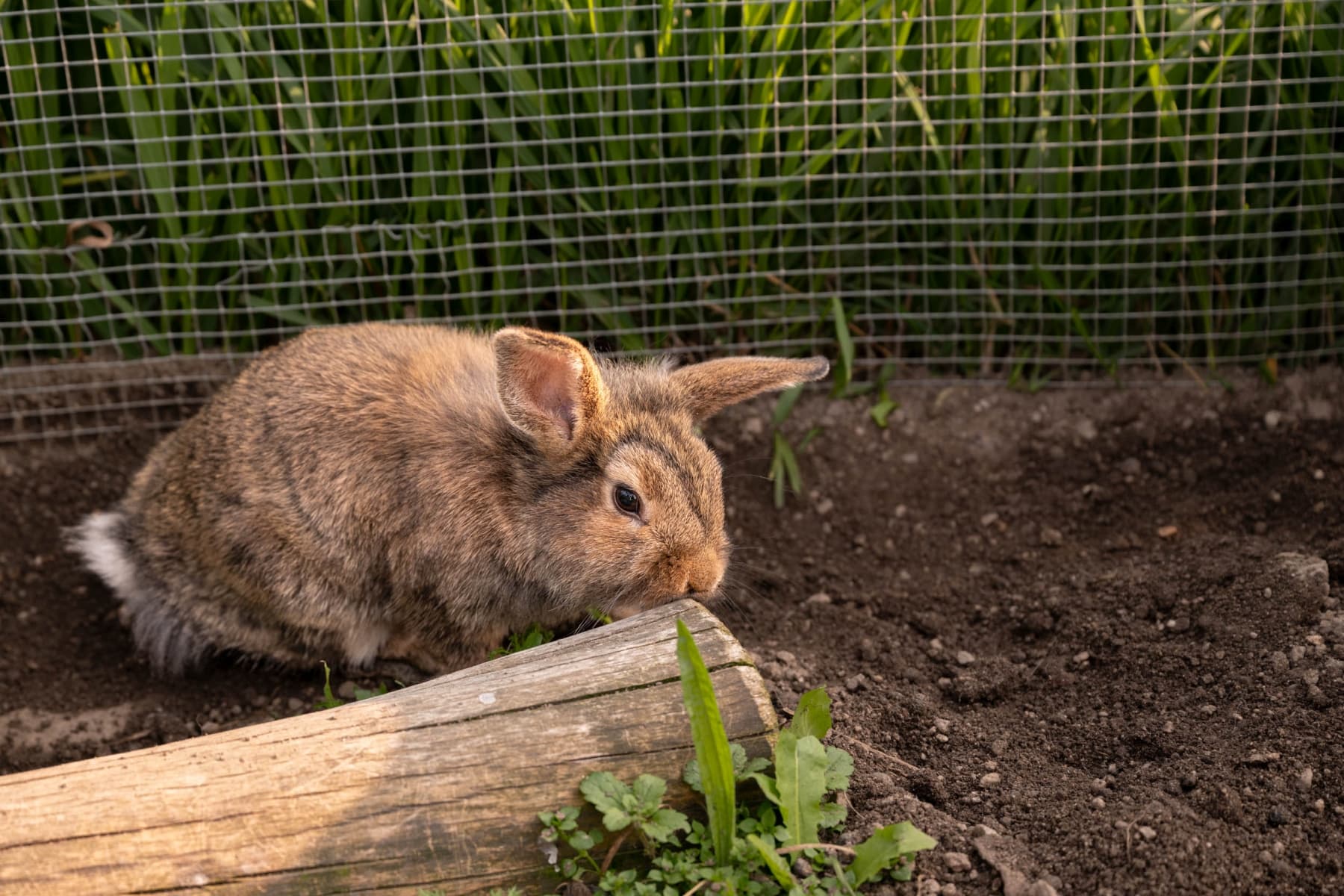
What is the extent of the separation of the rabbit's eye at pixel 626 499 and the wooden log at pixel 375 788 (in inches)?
26.7

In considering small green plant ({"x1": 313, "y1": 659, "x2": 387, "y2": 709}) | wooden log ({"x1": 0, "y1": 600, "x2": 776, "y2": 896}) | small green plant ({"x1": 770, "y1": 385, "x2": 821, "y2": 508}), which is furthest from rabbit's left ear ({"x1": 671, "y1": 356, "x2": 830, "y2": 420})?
small green plant ({"x1": 313, "y1": 659, "x2": 387, "y2": 709})

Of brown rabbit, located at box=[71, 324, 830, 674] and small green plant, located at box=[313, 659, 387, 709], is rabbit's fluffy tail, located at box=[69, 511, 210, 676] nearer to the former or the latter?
brown rabbit, located at box=[71, 324, 830, 674]

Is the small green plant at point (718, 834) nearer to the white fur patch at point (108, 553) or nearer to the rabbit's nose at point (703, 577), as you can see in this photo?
the rabbit's nose at point (703, 577)

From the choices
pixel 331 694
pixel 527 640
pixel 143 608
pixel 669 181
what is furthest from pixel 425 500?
pixel 669 181

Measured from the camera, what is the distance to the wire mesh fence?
4973 millimetres

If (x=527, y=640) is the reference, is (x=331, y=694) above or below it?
below

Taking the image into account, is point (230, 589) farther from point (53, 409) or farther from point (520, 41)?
point (520, 41)

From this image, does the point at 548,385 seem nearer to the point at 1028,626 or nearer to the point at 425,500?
the point at 425,500

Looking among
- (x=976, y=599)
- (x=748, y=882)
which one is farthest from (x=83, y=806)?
(x=976, y=599)

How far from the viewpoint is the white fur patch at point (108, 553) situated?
14.7 feet

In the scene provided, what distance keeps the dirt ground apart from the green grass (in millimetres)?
439

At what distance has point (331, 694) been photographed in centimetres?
401

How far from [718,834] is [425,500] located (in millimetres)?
1563

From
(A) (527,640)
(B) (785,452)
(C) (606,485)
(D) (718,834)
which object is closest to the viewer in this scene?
(D) (718,834)
